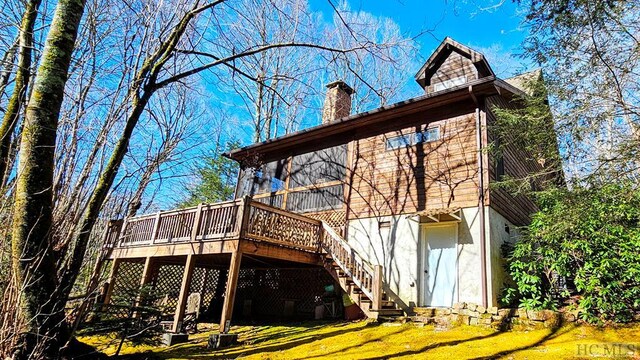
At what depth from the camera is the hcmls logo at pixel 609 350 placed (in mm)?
5016

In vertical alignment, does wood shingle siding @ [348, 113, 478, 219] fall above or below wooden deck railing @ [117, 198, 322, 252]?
above

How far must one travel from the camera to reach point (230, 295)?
7688 mm

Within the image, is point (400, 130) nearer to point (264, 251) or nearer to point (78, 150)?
point (264, 251)

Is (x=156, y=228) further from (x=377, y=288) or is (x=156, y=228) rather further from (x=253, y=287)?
(x=377, y=288)

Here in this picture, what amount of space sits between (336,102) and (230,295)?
28.2 ft

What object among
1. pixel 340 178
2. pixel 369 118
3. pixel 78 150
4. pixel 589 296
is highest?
pixel 369 118

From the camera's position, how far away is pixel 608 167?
6598 mm

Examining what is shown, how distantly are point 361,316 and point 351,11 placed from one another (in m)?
7.25

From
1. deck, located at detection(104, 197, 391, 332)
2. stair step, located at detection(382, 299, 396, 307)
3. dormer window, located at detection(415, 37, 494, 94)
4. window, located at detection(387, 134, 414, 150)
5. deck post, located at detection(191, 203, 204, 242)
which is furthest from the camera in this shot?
dormer window, located at detection(415, 37, 494, 94)

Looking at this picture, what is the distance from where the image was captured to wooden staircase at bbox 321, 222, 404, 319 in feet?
27.5

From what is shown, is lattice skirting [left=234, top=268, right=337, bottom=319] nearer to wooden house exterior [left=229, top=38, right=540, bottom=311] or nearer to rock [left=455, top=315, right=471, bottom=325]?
wooden house exterior [left=229, top=38, right=540, bottom=311]

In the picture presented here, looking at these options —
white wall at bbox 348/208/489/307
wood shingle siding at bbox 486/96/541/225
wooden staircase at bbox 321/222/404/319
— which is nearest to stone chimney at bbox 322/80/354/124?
white wall at bbox 348/208/489/307

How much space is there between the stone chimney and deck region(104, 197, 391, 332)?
17.1 ft

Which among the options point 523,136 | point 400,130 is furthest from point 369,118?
point 523,136
